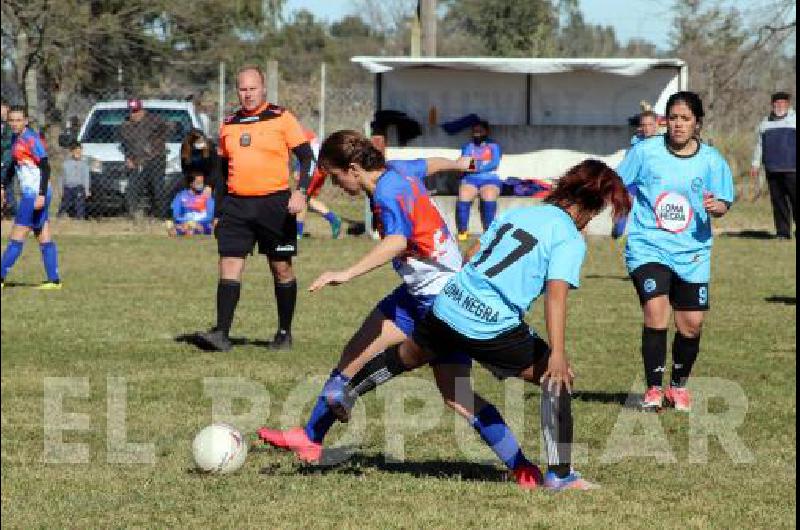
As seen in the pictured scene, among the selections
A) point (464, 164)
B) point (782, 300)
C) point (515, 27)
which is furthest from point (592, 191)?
point (515, 27)

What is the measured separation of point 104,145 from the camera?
80.8 feet

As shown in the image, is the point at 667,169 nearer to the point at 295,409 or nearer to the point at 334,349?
the point at 295,409

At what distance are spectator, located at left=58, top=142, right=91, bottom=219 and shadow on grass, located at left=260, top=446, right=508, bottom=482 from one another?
53.6 feet

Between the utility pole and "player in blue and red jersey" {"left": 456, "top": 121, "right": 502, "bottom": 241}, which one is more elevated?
the utility pole

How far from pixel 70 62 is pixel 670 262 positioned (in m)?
22.7

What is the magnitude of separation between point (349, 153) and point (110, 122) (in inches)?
740

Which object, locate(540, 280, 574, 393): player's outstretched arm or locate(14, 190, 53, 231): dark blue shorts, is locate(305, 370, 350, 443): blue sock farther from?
locate(14, 190, 53, 231): dark blue shorts

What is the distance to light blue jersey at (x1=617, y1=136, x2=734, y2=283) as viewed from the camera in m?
9.10

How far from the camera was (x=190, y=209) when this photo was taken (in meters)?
22.5

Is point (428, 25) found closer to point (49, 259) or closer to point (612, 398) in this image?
point (49, 259)

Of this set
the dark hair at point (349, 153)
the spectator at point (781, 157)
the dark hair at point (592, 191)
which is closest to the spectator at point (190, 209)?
the spectator at point (781, 157)

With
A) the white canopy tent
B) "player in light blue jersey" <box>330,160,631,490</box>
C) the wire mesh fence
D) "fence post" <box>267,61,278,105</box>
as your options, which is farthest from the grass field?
the white canopy tent

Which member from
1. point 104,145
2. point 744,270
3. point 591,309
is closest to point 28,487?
point 591,309

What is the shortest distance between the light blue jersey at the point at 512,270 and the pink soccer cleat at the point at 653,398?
2.81 metres
